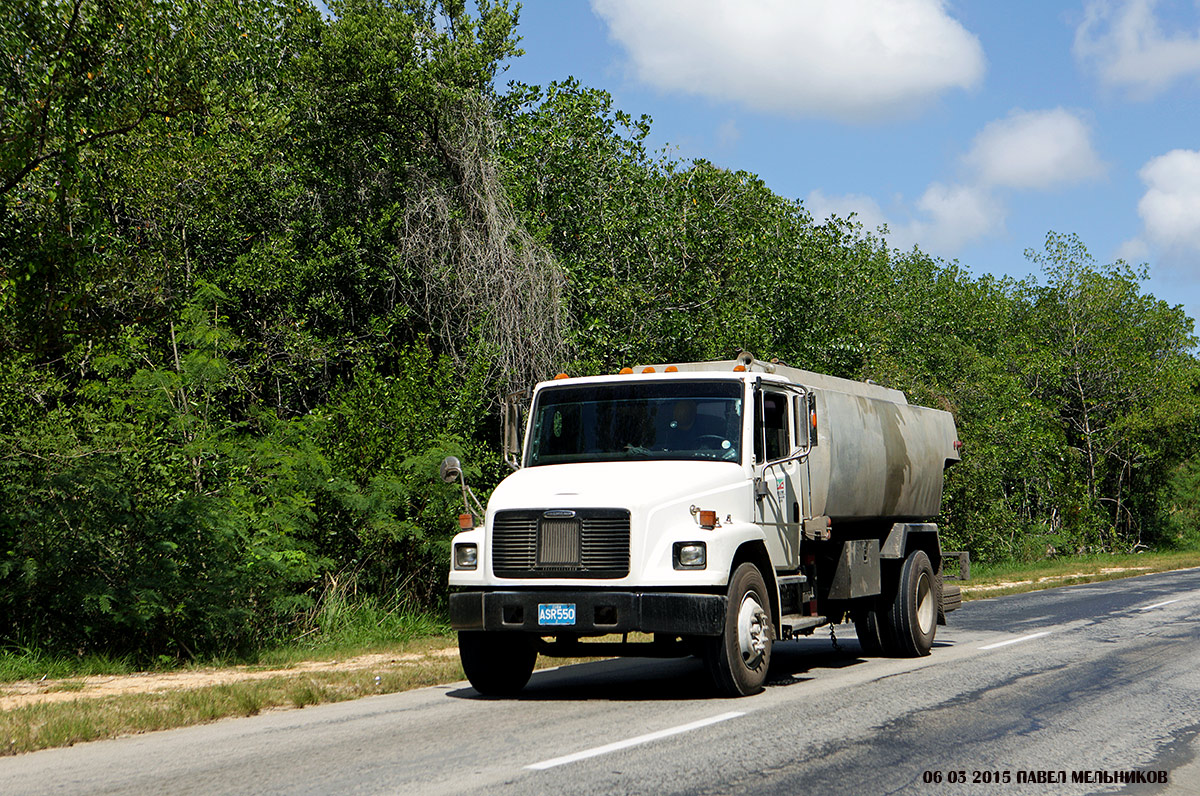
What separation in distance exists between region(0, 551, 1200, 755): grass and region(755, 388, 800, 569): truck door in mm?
3439

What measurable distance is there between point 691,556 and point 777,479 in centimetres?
191

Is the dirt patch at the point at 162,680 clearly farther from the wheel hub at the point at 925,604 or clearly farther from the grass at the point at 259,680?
the wheel hub at the point at 925,604

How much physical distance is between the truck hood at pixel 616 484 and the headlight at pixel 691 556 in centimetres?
42

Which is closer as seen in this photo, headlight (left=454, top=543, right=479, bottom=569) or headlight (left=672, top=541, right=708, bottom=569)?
headlight (left=672, top=541, right=708, bottom=569)

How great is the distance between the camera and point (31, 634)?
1305 centimetres

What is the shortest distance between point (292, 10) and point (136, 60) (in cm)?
1163

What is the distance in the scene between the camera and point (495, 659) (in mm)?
10562

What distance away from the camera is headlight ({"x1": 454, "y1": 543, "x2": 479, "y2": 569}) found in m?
10.2

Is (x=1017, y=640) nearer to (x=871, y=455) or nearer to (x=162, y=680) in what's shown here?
(x=871, y=455)

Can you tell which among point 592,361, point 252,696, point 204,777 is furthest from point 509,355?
point 204,777

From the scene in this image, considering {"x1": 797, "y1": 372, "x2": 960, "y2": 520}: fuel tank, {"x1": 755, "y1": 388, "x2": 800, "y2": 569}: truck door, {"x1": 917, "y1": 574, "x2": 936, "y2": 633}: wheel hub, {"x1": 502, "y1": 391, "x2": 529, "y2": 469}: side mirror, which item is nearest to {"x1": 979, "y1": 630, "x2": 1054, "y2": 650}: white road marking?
{"x1": 917, "y1": 574, "x2": 936, "y2": 633}: wheel hub

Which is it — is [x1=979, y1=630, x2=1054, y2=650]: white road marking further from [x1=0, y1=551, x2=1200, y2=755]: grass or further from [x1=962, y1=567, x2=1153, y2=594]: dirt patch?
[x1=962, y1=567, x2=1153, y2=594]: dirt patch

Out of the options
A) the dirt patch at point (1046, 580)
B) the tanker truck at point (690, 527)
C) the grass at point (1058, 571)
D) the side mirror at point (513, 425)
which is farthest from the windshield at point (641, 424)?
the dirt patch at point (1046, 580)

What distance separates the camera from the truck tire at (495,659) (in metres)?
10.5
